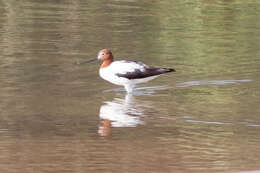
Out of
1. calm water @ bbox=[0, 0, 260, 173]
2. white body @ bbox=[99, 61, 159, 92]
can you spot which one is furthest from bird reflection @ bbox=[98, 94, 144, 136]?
white body @ bbox=[99, 61, 159, 92]

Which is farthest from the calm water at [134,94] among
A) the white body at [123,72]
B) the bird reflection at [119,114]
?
the white body at [123,72]

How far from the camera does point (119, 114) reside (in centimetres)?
1266

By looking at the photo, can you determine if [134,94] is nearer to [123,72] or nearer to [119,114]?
[123,72]

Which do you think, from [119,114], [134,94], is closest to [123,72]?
[134,94]

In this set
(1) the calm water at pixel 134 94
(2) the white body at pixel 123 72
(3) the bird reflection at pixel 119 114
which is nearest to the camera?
(1) the calm water at pixel 134 94

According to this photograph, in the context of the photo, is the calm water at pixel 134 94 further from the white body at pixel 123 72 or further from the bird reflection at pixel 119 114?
the white body at pixel 123 72

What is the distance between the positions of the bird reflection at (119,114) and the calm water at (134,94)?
15mm

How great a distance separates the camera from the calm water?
10133mm

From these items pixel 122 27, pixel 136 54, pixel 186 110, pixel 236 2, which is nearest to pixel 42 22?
pixel 122 27

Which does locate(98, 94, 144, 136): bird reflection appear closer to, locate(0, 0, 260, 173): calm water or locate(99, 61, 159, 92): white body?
locate(0, 0, 260, 173): calm water

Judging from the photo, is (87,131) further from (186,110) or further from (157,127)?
(186,110)

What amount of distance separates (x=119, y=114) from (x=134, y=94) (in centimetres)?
163

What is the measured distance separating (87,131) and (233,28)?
10486 millimetres

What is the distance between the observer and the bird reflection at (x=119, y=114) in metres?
11.9
